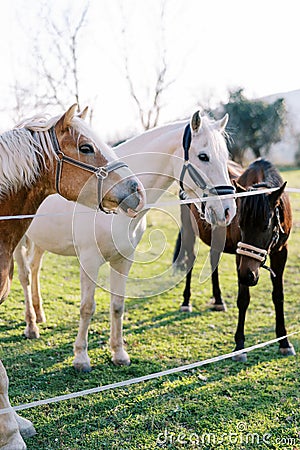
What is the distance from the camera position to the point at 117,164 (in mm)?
2369

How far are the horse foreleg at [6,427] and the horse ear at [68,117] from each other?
141cm

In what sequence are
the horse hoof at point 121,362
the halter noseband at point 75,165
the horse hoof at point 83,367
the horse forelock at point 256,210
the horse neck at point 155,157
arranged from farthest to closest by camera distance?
the horse hoof at point 121,362, the horse hoof at point 83,367, the horse forelock at point 256,210, the horse neck at point 155,157, the halter noseband at point 75,165

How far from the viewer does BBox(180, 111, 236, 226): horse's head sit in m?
2.94

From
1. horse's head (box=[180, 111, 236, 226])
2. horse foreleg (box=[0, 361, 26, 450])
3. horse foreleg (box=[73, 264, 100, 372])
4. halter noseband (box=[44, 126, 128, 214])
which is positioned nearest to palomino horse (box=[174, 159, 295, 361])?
horse's head (box=[180, 111, 236, 226])

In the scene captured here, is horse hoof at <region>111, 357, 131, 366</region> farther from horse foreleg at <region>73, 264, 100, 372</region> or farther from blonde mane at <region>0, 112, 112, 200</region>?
blonde mane at <region>0, 112, 112, 200</region>

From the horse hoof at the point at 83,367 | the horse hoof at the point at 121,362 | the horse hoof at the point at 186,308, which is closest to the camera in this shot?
the horse hoof at the point at 83,367

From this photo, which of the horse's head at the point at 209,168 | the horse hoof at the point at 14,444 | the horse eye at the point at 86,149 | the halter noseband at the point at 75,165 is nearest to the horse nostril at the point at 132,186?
the halter noseband at the point at 75,165

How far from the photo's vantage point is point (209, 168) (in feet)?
9.74

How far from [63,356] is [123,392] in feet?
2.91

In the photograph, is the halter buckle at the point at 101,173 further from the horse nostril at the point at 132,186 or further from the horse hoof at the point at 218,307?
the horse hoof at the point at 218,307

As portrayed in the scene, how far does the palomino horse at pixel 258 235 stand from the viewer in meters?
3.43

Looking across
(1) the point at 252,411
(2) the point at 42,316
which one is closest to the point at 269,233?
(1) the point at 252,411

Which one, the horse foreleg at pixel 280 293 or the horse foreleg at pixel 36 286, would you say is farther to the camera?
the horse foreleg at pixel 36 286

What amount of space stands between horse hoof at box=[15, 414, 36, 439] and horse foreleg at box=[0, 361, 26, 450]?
25 cm
